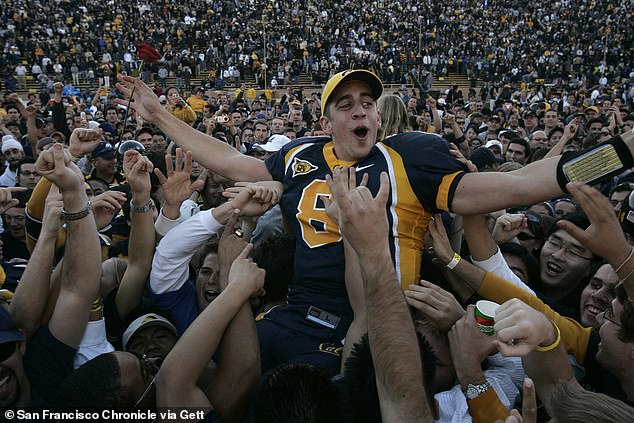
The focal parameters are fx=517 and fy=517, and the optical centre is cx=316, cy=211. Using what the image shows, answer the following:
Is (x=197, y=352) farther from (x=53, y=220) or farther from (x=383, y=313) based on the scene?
(x=53, y=220)

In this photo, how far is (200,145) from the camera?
10.5 feet

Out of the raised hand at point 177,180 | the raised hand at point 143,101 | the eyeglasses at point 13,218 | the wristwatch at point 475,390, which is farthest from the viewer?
the eyeglasses at point 13,218

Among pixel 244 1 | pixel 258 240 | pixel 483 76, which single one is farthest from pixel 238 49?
pixel 258 240

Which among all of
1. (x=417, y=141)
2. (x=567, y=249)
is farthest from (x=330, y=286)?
(x=567, y=249)

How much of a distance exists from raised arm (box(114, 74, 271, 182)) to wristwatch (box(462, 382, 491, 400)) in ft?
5.38

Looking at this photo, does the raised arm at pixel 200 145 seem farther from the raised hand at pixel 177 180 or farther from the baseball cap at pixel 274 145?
the baseball cap at pixel 274 145

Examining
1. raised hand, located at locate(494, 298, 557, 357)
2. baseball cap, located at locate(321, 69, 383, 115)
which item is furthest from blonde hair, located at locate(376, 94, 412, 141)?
raised hand, located at locate(494, 298, 557, 357)

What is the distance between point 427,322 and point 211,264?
137 cm

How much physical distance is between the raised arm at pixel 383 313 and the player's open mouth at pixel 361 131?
3.57ft

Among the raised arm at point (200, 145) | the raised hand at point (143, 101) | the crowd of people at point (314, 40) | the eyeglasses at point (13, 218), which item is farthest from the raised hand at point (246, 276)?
the crowd of people at point (314, 40)

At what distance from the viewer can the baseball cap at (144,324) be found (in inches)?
107

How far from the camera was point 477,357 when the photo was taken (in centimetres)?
201

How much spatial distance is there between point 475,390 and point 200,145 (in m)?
2.11

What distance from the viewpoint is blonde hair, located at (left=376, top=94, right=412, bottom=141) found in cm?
445
